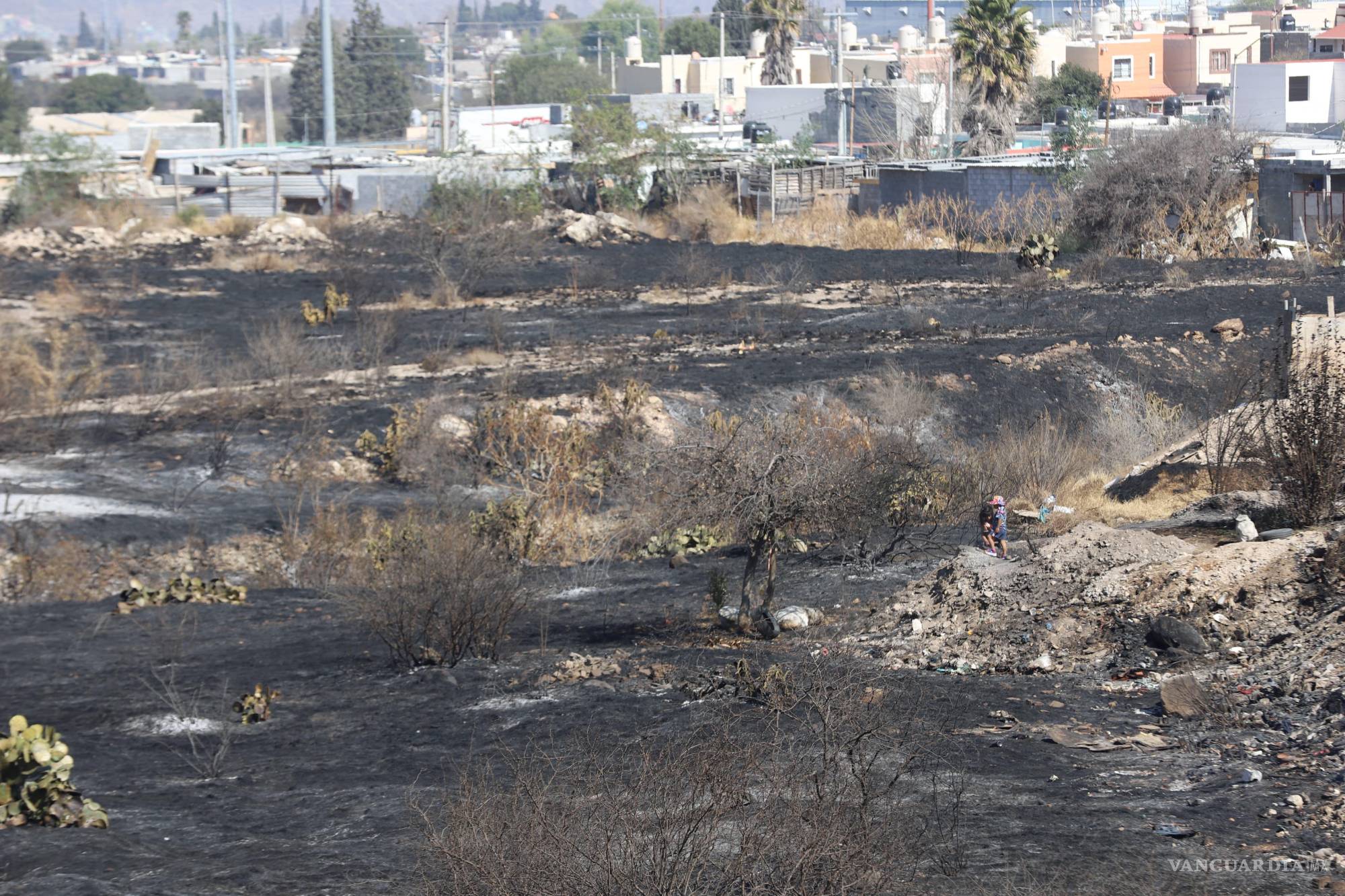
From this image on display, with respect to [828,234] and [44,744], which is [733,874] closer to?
[44,744]

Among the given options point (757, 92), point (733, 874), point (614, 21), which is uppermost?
point (614, 21)

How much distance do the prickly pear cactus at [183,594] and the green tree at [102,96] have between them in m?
107

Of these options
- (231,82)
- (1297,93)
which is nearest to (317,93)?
(231,82)

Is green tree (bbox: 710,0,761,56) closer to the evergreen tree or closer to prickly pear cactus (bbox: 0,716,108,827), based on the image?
the evergreen tree

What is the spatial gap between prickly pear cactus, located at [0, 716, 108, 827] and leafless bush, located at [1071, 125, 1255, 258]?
31.1m

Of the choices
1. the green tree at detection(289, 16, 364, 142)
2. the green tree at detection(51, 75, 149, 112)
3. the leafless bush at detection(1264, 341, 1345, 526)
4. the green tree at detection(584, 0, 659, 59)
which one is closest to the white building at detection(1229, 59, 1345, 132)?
the leafless bush at detection(1264, 341, 1345, 526)

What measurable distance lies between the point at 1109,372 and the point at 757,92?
47.2 metres

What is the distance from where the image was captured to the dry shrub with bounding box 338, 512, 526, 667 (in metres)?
10.3

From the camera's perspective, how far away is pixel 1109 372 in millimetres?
21344

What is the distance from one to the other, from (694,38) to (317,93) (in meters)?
30.9

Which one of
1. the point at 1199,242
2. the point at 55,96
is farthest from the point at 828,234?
the point at 55,96

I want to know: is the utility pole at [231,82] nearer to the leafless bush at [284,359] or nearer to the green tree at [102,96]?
the leafless bush at [284,359]

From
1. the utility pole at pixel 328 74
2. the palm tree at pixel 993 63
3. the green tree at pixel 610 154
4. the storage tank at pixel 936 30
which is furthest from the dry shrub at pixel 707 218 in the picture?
the storage tank at pixel 936 30

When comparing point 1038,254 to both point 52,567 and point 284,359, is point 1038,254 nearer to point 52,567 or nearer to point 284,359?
point 284,359
